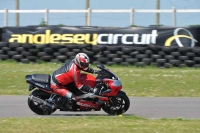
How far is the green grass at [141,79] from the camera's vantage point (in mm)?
14555

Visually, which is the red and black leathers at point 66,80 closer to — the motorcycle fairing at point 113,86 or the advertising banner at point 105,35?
the motorcycle fairing at point 113,86

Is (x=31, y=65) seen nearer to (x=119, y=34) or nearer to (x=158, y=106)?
(x=119, y=34)

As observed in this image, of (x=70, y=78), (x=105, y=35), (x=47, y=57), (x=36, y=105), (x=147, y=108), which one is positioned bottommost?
(x=147, y=108)

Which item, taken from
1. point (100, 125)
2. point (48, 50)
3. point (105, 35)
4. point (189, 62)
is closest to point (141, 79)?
point (189, 62)

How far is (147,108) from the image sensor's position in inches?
472

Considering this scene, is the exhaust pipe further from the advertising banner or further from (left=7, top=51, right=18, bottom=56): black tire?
the advertising banner

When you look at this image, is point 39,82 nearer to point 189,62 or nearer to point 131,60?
point 131,60

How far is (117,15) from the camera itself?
74.7 feet

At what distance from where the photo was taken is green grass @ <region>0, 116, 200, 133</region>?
8.80 metres

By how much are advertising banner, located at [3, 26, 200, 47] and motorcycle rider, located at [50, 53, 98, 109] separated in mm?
8245

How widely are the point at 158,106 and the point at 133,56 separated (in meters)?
6.38

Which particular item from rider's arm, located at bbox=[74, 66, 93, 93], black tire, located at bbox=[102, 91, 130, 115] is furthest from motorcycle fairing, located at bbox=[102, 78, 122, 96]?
rider's arm, located at bbox=[74, 66, 93, 93]

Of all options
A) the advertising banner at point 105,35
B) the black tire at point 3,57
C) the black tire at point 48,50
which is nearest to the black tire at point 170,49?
the advertising banner at point 105,35

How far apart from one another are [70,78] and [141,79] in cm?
560
